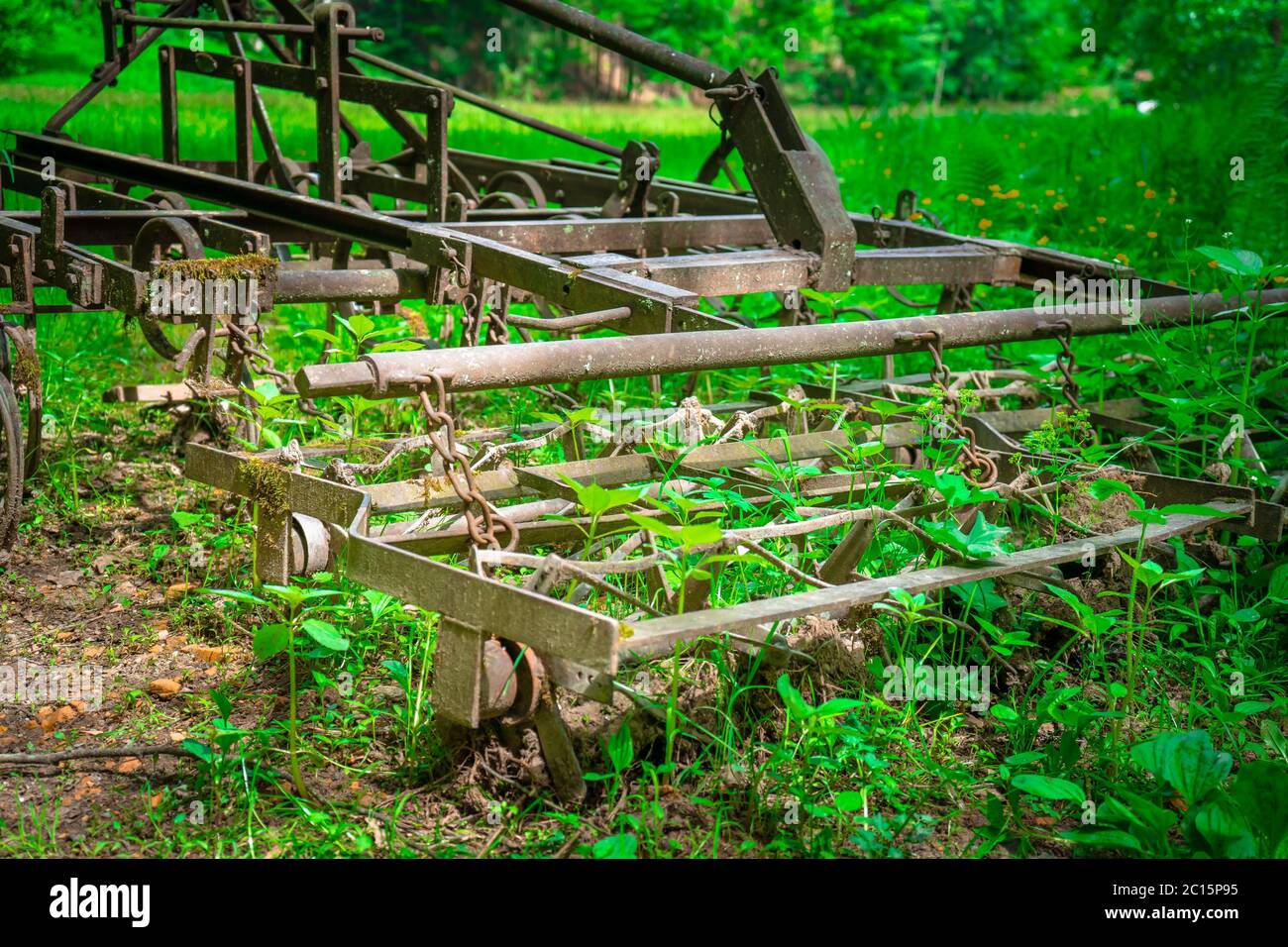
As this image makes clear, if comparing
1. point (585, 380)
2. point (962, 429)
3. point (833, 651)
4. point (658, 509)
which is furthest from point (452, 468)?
point (962, 429)

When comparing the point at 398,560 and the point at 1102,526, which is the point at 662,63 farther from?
the point at 398,560

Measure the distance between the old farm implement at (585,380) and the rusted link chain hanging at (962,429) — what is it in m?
0.01

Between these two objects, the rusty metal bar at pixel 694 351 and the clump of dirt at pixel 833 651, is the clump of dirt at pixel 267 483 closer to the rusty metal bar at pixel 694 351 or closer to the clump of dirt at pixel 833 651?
the rusty metal bar at pixel 694 351

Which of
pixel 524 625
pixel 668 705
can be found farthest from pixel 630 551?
pixel 524 625

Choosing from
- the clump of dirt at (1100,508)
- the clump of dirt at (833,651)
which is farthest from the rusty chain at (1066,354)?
the clump of dirt at (833,651)

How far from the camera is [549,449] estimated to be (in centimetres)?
523

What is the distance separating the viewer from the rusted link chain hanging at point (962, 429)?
3648 millimetres

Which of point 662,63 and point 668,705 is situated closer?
point 668,705

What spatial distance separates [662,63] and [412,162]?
2.29m

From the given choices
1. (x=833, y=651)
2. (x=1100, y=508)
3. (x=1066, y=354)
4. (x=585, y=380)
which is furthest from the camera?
(x=1066, y=354)

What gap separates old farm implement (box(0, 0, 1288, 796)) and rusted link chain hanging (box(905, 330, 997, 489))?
0.01 metres

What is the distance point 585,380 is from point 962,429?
40.0 inches

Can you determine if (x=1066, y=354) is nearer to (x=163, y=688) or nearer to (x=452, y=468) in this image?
(x=452, y=468)

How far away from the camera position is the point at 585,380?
3453mm
